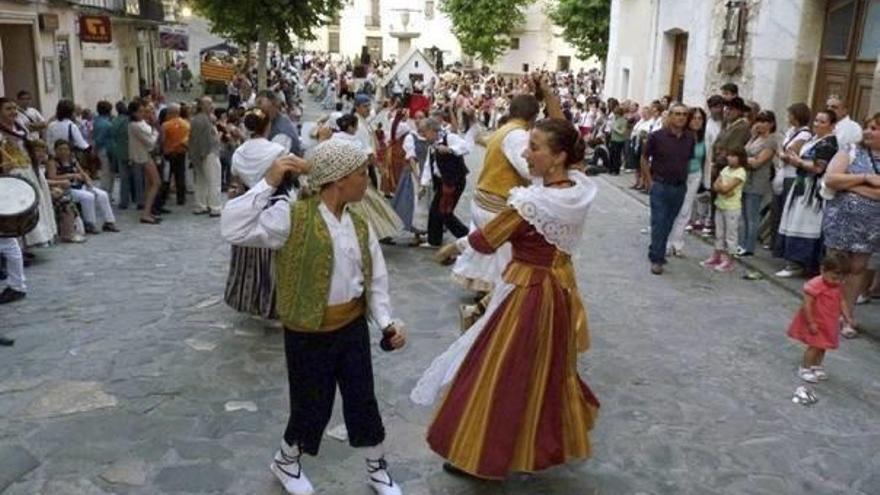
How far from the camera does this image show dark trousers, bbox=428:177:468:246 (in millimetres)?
8633

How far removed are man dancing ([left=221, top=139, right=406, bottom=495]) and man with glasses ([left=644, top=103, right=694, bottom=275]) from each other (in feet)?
17.0

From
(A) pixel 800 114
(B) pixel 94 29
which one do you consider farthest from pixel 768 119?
(B) pixel 94 29

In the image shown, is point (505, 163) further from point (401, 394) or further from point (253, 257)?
point (253, 257)

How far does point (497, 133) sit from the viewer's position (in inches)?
224

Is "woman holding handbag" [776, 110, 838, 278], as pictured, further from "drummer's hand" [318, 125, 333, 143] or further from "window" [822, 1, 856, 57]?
"drummer's hand" [318, 125, 333, 143]

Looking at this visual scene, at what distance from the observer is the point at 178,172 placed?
453 inches

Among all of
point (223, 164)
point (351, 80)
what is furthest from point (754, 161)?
point (351, 80)

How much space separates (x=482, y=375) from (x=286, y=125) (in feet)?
13.9

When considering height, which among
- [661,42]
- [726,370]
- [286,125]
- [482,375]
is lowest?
[726,370]

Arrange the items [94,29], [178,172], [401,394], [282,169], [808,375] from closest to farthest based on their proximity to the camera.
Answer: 1. [282,169]
2. [401,394]
3. [808,375]
4. [178,172]
5. [94,29]

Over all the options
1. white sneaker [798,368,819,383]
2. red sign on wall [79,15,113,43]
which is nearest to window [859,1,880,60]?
white sneaker [798,368,819,383]

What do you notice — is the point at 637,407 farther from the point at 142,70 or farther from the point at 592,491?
the point at 142,70

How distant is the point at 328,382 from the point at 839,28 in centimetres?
958

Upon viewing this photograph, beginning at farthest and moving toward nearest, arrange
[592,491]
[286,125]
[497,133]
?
1. [286,125]
2. [497,133]
3. [592,491]
